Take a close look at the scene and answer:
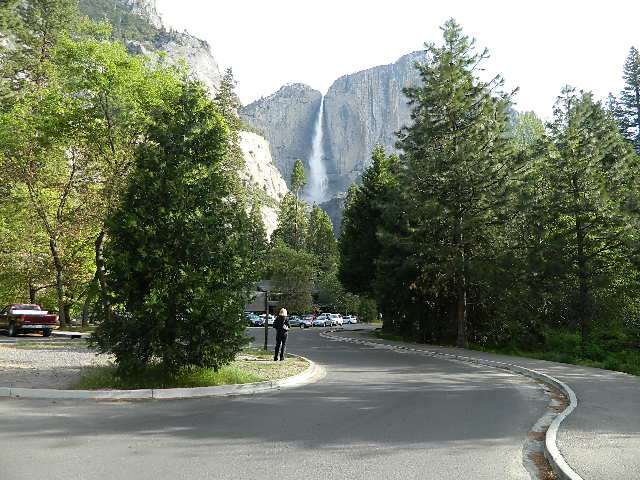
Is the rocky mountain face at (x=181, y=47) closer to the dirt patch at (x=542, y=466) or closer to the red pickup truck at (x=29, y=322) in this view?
the red pickup truck at (x=29, y=322)

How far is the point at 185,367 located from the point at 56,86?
2204cm

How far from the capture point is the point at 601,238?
28516 millimetres

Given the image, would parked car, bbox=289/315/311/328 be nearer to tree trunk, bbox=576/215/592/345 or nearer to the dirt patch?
tree trunk, bbox=576/215/592/345

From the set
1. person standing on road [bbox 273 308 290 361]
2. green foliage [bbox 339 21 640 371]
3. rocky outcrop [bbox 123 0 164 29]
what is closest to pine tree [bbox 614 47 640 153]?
green foliage [bbox 339 21 640 371]

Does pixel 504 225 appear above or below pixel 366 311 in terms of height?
above

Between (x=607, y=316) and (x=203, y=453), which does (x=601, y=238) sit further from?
(x=203, y=453)

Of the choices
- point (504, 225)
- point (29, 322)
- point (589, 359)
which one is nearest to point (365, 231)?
point (504, 225)

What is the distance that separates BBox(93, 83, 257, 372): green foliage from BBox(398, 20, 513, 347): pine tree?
15.5 metres

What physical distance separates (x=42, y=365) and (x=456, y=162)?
19.6 m

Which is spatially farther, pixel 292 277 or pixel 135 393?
pixel 292 277

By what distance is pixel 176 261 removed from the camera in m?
11.5

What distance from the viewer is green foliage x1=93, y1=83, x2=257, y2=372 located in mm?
11117

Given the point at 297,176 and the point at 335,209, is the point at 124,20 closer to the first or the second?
the point at 297,176

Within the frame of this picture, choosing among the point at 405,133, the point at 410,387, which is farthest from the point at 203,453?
the point at 405,133
